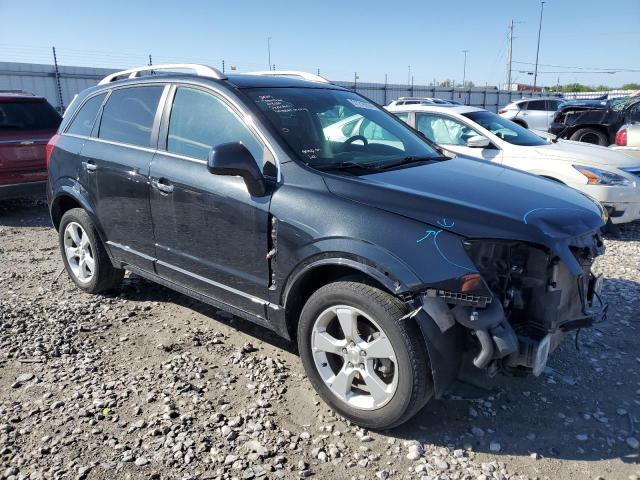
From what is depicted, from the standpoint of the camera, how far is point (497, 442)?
2732 millimetres

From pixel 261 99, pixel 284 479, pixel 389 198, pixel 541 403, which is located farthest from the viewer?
pixel 261 99

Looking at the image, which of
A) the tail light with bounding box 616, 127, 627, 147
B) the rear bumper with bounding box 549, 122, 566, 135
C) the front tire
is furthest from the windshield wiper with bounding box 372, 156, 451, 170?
the rear bumper with bounding box 549, 122, 566, 135

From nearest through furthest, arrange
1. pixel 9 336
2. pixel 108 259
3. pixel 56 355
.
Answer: pixel 56 355
pixel 9 336
pixel 108 259

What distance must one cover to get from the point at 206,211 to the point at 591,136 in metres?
13.0

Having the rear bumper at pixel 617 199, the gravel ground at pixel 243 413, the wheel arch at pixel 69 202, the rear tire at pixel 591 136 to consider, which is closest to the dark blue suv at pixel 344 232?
the wheel arch at pixel 69 202

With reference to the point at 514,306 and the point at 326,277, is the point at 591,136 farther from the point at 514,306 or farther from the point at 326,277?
the point at 326,277

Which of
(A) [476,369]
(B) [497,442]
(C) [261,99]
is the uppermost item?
(C) [261,99]

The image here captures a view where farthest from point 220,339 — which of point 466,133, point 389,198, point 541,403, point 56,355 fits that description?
point 466,133

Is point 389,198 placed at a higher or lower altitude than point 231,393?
higher

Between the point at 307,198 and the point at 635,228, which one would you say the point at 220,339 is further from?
the point at 635,228

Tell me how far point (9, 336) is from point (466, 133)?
19.3 feet

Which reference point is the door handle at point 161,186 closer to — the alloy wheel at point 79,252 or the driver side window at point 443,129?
the alloy wheel at point 79,252

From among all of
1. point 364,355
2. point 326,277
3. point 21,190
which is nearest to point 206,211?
point 326,277

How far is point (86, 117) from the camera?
4590mm
